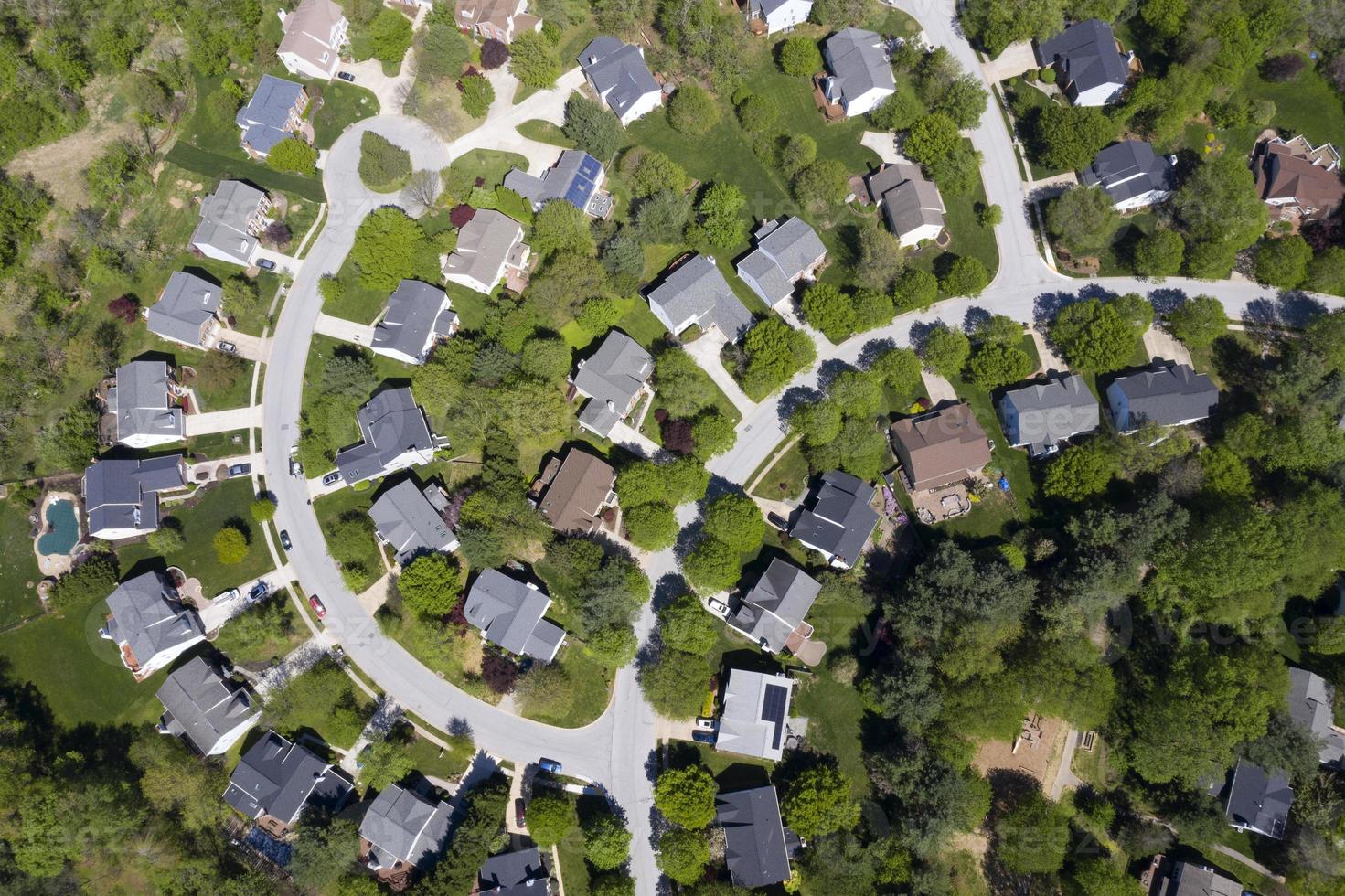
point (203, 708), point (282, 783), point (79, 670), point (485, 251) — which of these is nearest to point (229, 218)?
point (485, 251)

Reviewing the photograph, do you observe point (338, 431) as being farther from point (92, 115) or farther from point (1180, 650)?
point (1180, 650)

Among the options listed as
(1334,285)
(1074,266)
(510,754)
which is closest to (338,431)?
(510,754)

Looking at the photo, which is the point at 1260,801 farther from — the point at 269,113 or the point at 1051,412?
the point at 269,113

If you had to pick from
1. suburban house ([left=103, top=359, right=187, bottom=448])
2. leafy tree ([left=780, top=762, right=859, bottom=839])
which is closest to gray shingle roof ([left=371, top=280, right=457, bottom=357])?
suburban house ([left=103, top=359, right=187, bottom=448])

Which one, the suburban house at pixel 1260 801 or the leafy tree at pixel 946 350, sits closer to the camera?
the suburban house at pixel 1260 801

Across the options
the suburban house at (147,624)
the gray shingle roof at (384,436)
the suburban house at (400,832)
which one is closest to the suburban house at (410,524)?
the gray shingle roof at (384,436)

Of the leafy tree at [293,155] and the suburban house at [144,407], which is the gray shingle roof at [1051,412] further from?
the suburban house at [144,407]
